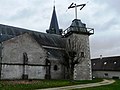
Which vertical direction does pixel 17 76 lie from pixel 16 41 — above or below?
below

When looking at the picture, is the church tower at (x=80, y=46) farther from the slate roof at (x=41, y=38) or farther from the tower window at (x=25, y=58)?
the tower window at (x=25, y=58)

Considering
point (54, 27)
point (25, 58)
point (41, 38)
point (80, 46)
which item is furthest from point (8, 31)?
point (54, 27)

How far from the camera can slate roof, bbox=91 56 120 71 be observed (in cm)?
4324

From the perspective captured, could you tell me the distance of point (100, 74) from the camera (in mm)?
46469

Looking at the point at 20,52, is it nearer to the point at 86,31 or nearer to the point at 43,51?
the point at 43,51

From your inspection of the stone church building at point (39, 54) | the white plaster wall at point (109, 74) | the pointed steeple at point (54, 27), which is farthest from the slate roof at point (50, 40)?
the white plaster wall at point (109, 74)

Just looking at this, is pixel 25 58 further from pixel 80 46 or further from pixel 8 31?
pixel 80 46

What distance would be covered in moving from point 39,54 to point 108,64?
22958 mm

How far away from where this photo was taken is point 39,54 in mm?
29219

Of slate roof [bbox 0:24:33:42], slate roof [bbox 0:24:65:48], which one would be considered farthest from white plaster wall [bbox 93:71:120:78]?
slate roof [bbox 0:24:33:42]

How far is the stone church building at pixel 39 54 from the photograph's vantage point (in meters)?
25.9

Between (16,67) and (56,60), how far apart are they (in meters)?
7.52

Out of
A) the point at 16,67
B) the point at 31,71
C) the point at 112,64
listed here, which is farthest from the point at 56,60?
the point at 112,64

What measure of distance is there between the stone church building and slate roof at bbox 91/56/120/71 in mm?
13688
